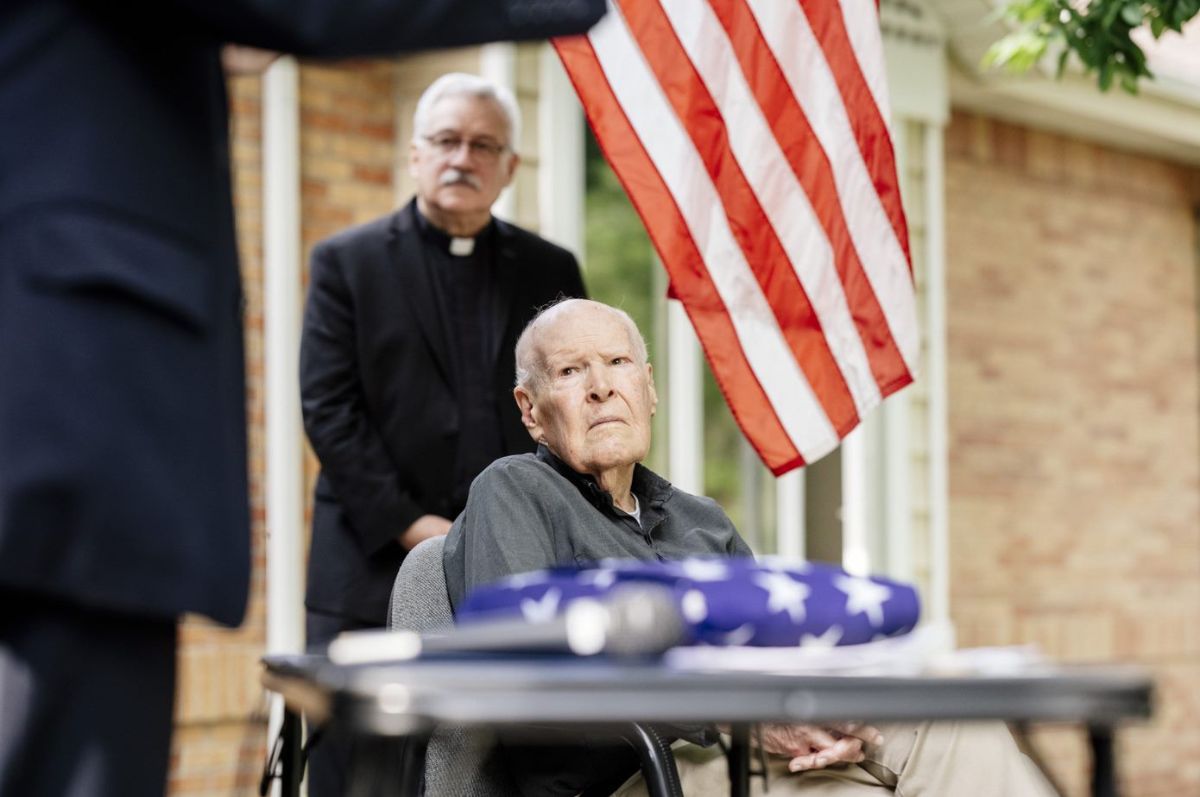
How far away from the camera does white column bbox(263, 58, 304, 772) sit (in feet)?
19.0

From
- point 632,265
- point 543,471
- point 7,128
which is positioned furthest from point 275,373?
point 7,128

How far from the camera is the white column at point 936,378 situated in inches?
304

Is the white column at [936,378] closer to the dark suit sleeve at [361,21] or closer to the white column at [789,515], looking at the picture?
the white column at [789,515]

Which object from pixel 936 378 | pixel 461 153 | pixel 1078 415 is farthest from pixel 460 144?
pixel 1078 415

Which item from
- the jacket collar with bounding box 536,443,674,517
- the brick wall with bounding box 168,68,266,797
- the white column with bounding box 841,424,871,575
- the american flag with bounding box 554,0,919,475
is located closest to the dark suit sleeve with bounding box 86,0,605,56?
the jacket collar with bounding box 536,443,674,517

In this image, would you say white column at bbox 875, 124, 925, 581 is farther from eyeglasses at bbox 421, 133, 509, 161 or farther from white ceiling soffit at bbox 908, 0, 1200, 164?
eyeglasses at bbox 421, 133, 509, 161

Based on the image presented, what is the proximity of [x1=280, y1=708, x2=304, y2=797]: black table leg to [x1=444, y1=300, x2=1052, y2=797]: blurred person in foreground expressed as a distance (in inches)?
15.7

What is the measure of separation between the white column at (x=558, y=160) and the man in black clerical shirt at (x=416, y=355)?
1993 mm

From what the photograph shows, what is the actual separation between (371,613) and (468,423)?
485 millimetres

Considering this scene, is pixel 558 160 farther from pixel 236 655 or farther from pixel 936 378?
pixel 936 378

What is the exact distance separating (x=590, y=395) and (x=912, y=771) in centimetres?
87

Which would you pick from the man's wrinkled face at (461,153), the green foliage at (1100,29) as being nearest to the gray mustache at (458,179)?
the man's wrinkled face at (461,153)

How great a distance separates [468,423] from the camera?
13.1 ft

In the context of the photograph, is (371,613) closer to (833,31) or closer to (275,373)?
(833,31)
